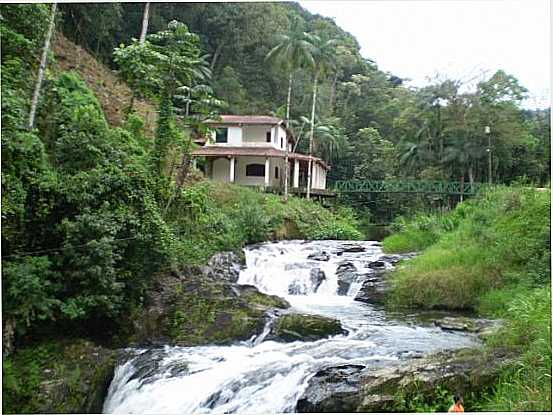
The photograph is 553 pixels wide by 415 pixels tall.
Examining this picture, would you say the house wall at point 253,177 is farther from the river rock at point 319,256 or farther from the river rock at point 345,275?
the river rock at point 345,275

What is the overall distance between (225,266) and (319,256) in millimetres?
1530

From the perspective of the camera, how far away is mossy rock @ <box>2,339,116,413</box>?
11.4 feet

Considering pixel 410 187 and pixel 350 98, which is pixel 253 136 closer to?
pixel 350 98

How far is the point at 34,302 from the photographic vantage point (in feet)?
12.5

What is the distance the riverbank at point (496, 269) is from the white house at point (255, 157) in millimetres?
4157

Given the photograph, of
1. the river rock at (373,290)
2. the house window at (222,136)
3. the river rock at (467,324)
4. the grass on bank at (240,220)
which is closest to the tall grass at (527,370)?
the river rock at (467,324)

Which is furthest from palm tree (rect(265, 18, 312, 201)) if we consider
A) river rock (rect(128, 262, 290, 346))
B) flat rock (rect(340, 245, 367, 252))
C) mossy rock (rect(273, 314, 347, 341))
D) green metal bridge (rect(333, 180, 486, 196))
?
mossy rock (rect(273, 314, 347, 341))

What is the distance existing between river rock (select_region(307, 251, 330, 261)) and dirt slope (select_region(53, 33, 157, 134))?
2.97 metres

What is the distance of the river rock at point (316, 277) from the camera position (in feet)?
22.0

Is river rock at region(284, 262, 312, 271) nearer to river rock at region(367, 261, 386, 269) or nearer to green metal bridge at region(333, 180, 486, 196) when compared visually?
river rock at region(367, 261, 386, 269)

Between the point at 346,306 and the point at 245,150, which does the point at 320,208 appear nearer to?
the point at 245,150

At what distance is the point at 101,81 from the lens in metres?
9.28

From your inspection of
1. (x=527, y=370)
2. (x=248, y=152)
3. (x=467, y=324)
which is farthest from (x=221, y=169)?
(x=527, y=370)

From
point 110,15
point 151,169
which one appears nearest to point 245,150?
point 110,15
